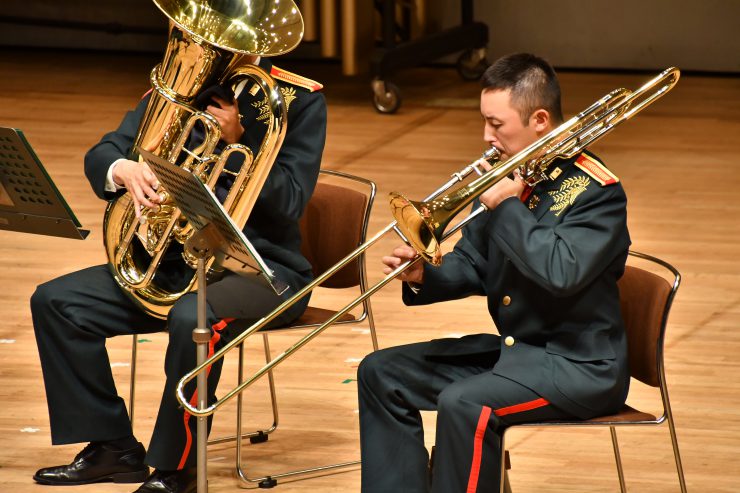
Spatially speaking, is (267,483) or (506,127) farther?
(267,483)

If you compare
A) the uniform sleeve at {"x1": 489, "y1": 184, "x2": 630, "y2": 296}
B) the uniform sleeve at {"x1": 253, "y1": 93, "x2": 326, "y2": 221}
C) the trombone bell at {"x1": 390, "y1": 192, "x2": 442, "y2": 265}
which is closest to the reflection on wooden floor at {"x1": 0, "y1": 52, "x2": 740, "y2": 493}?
the uniform sleeve at {"x1": 253, "y1": 93, "x2": 326, "y2": 221}

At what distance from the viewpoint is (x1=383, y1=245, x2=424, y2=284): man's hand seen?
266 cm

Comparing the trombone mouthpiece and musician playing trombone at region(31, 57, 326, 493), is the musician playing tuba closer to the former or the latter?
musician playing trombone at region(31, 57, 326, 493)

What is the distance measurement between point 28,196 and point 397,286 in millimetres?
2023

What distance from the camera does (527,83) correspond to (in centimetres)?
265

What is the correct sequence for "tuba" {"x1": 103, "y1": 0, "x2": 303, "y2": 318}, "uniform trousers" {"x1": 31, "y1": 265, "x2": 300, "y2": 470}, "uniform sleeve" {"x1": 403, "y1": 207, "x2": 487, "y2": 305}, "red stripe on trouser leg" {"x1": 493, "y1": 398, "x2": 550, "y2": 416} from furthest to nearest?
"uniform trousers" {"x1": 31, "y1": 265, "x2": 300, "y2": 470} < "tuba" {"x1": 103, "y1": 0, "x2": 303, "y2": 318} < "uniform sleeve" {"x1": 403, "y1": 207, "x2": 487, "y2": 305} < "red stripe on trouser leg" {"x1": 493, "y1": 398, "x2": 550, "y2": 416}

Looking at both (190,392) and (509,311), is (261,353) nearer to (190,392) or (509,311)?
(190,392)

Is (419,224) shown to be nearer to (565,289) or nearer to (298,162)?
(565,289)

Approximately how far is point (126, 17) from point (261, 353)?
540 centimetres

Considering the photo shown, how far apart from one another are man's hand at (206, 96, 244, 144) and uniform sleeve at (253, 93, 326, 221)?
15cm

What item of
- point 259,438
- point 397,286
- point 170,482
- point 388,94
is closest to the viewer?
point 170,482

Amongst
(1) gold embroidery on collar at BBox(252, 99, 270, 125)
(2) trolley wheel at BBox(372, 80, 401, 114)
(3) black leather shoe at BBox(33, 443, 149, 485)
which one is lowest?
(2) trolley wheel at BBox(372, 80, 401, 114)

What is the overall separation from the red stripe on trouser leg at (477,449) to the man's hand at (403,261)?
0.35 meters

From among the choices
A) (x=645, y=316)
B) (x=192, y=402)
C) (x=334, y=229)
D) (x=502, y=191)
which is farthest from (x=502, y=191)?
(x=192, y=402)
